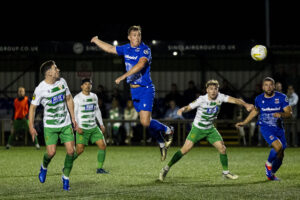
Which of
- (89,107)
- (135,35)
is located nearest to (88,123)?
(89,107)

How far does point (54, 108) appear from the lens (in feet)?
29.4

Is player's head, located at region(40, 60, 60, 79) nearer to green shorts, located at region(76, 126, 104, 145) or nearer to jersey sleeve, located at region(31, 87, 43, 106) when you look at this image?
jersey sleeve, located at region(31, 87, 43, 106)

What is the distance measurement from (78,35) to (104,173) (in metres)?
19.1

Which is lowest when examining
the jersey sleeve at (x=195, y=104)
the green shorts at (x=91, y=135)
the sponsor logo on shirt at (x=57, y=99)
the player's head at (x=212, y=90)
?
the green shorts at (x=91, y=135)

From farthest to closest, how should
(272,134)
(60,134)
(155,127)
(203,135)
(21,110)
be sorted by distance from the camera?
(21,110)
(203,135)
(155,127)
(272,134)
(60,134)

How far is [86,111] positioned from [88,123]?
0.29 metres

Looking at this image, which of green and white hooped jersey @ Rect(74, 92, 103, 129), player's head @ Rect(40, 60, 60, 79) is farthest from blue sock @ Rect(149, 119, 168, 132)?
player's head @ Rect(40, 60, 60, 79)

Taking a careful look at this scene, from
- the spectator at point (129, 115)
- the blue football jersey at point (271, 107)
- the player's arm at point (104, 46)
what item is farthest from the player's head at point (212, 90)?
the spectator at point (129, 115)

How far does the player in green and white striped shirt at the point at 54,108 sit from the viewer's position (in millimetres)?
8883

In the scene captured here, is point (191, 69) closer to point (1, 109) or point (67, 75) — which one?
point (67, 75)

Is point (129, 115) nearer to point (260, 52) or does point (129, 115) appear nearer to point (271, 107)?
point (260, 52)

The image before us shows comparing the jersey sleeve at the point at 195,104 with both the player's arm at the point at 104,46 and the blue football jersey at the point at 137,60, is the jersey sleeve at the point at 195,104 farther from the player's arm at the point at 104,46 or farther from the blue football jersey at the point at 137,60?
the player's arm at the point at 104,46

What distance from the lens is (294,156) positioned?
50.6 ft

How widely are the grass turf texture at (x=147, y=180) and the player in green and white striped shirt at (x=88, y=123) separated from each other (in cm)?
52
